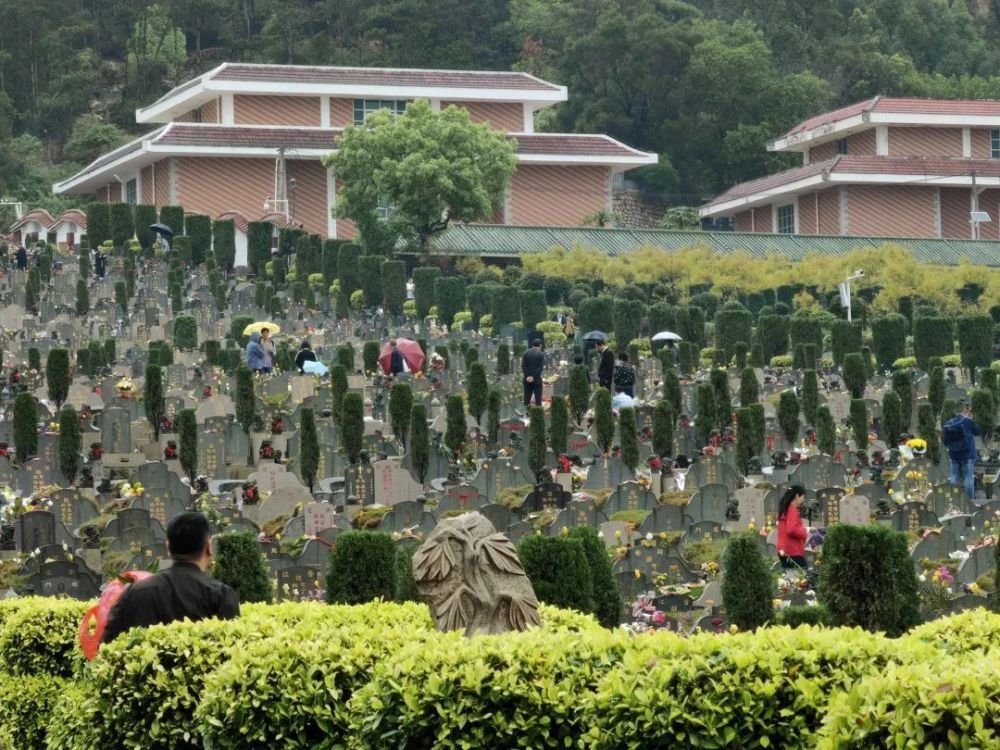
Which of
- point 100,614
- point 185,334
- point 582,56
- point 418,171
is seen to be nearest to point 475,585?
point 100,614

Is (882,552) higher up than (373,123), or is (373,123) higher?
(373,123)

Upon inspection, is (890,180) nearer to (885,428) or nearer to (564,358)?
(564,358)

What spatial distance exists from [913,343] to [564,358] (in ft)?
17.6

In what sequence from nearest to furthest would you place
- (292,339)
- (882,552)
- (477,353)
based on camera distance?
1. (882,552)
2. (477,353)
3. (292,339)

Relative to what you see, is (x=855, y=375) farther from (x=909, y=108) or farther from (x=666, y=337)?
(x=909, y=108)

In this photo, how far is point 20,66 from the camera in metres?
71.6

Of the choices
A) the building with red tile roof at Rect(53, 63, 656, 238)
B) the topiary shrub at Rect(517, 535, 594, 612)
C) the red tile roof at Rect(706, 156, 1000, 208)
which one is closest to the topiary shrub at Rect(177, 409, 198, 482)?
the topiary shrub at Rect(517, 535, 594, 612)

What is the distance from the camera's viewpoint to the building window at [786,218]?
6094 cm

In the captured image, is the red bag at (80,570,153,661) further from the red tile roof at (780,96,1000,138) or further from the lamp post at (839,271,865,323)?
the red tile roof at (780,96,1000,138)

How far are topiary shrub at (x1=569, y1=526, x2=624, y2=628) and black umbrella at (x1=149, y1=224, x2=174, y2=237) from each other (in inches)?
1178

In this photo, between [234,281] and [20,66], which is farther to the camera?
[20,66]

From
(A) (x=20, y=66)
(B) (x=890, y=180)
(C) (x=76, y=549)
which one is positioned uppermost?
(A) (x=20, y=66)

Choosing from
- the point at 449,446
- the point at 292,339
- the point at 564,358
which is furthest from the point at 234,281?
the point at 449,446

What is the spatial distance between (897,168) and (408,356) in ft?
106
